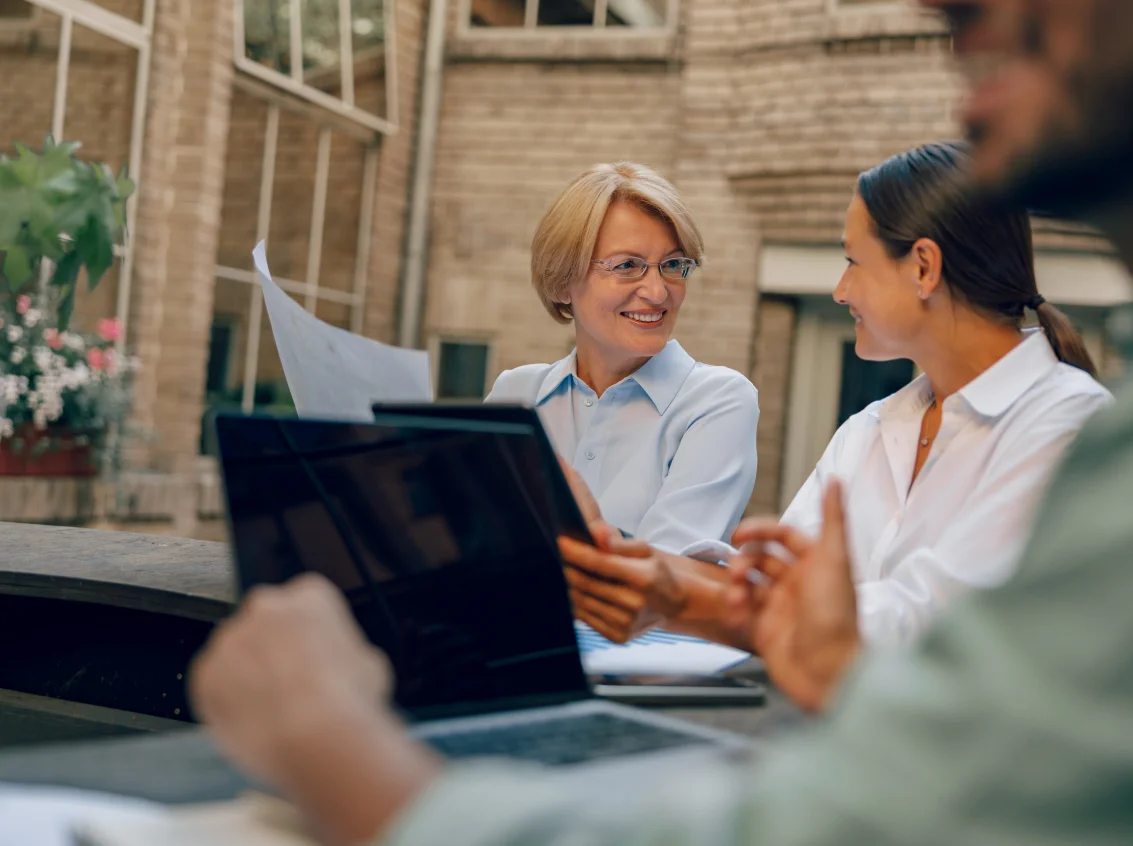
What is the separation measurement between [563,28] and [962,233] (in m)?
7.82

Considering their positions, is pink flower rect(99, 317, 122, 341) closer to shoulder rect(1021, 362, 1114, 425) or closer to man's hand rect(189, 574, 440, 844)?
shoulder rect(1021, 362, 1114, 425)

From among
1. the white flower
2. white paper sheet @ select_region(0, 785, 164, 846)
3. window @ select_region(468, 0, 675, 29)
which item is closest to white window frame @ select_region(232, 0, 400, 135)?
window @ select_region(468, 0, 675, 29)

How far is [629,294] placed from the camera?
266 cm

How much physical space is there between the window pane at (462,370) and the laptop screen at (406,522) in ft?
27.2

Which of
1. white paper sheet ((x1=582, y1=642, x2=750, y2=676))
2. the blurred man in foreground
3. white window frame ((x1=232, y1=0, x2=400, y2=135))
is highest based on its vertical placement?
white window frame ((x1=232, y1=0, x2=400, y2=135))

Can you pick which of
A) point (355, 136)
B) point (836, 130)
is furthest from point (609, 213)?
point (355, 136)

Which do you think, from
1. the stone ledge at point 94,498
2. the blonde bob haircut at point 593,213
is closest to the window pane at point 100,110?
the stone ledge at point 94,498

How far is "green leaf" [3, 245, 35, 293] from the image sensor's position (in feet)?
18.1

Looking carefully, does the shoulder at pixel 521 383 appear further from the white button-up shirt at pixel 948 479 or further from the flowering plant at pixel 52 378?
the flowering plant at pixel 52 378

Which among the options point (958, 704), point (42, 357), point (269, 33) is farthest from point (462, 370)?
point (958, 704)

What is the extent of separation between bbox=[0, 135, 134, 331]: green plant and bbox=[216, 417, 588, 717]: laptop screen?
4803 mm

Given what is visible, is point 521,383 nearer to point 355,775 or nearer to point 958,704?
point 355,775

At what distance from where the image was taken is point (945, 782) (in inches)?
20.9

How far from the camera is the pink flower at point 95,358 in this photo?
6.62 meters
